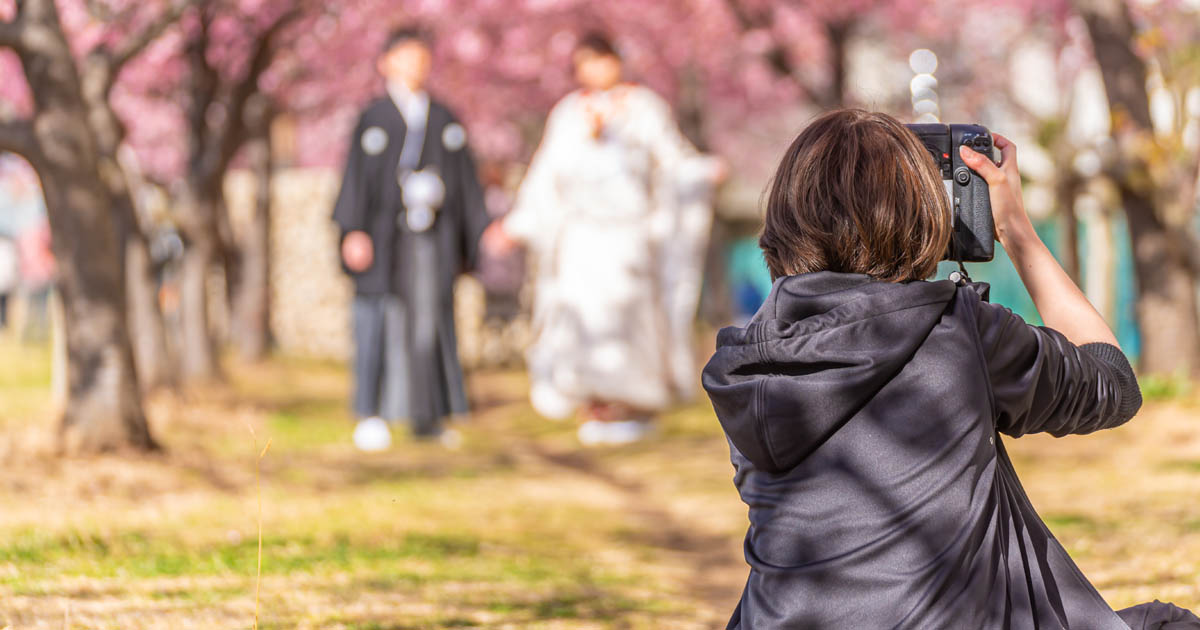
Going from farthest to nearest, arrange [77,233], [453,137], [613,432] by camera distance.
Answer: [613,432] → [453,137] → [77,233]

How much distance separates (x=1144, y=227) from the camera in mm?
8391

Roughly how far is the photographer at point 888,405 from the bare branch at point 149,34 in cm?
511

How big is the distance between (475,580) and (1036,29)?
1936 centimetres

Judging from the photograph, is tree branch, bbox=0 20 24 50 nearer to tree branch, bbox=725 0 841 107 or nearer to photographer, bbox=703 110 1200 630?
photographer, bbox=703 110 1200 630

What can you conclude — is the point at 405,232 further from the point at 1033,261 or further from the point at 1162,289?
the point at 1033,261

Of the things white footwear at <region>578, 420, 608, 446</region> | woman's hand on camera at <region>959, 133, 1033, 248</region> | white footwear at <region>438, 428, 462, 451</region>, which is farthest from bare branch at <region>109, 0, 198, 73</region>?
woman's hand on camera at <region>959, 133, 1033, 248</region>

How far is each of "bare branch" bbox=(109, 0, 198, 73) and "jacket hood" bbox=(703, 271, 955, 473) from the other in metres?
5.11

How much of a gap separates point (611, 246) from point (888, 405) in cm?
590

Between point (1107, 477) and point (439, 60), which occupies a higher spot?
point (439, 60)

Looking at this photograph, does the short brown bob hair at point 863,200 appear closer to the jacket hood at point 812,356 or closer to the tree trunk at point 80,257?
the jacket hood at point 812,356

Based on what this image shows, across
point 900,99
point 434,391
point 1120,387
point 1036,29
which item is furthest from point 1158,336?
point 1036,29

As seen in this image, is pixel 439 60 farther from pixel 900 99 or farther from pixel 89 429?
pixel 89 429

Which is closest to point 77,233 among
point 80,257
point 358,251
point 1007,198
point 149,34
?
point 80,257

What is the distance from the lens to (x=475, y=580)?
3.70 metres
